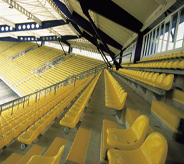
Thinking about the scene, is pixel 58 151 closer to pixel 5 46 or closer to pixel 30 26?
pixel 30 26

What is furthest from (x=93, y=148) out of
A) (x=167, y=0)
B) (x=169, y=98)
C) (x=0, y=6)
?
(x=0, y=6)

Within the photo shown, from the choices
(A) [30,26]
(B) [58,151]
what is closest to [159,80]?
(B) [58,151]

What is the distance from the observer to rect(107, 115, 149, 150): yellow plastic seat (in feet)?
3.40

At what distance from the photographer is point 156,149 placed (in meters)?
0.80

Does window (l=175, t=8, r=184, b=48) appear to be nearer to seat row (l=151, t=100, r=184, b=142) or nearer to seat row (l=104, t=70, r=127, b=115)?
seat row (l=104, t=70, r=127, b=115)

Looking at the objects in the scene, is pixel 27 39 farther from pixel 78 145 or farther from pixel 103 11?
pixel 78 145

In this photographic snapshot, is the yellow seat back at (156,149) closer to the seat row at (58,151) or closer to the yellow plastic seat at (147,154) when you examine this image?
the yellow plastic seat at (147,154)

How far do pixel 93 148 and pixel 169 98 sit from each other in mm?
1322

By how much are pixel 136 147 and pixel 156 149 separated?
0.28 m

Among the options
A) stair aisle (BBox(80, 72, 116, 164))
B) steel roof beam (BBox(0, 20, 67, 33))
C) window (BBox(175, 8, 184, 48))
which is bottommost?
stair aisle (BBox(80, 72, 116, 164))

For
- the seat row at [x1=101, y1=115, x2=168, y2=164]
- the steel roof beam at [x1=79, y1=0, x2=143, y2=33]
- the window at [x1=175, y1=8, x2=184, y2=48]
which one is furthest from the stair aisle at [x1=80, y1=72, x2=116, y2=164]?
the steel roof beam at [x1=79, y1=0, x2=143, y2=33]

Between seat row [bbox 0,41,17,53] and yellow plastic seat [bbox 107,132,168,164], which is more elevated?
seat row [bbox 0,41,17,53]

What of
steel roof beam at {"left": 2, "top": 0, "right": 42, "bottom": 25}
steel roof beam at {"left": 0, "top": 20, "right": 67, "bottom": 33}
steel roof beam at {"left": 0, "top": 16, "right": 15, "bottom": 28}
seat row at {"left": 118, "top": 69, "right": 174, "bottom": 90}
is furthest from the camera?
steel roof beam at {"left": 0, "top": 16, "right": 15, "bottom": 28}

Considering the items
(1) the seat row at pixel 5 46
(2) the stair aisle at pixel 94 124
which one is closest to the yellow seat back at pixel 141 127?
(2) the stair aisle at pixel 94 124
